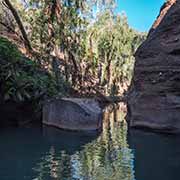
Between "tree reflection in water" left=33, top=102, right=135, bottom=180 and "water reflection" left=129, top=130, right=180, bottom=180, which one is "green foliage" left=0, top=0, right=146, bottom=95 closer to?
"water reflection" left=129, top=130, right=180, bottom=180

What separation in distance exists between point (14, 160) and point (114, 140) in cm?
389

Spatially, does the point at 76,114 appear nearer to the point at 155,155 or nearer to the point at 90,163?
the point at 155,155

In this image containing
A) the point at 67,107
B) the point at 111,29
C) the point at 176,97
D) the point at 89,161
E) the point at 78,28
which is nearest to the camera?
the point at 89,161

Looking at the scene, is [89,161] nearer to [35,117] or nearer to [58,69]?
[35,117]

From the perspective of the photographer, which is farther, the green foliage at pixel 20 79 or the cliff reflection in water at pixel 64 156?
the green foliage at pixel 20 79

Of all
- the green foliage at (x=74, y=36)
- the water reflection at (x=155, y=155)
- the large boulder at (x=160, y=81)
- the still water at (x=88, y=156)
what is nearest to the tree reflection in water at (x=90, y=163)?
the still water at (x=88, y=156)

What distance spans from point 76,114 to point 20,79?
3.02 metres

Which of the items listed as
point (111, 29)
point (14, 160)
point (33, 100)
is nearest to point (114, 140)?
point (14, 160)

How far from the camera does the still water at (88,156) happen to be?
7039mm

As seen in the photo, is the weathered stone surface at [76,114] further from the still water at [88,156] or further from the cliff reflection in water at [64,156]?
the cliff reflection in water at [64,156]

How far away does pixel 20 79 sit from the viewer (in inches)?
602

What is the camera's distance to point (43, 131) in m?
13.2

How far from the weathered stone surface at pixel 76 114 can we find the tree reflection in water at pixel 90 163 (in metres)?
2.98

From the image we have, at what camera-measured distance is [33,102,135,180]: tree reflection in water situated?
689 cm
